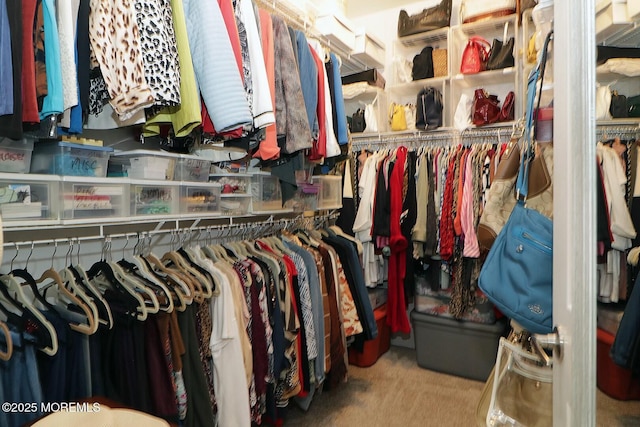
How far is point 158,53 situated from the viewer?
1.28 meters

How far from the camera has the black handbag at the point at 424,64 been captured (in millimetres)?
3098

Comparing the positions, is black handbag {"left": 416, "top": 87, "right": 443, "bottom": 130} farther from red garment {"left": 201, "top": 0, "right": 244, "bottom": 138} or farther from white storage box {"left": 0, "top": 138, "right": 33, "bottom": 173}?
white storage box {"left": 0, "top": 138, "right": 33, "bottom": 173}

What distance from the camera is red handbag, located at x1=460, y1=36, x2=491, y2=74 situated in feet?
9.49

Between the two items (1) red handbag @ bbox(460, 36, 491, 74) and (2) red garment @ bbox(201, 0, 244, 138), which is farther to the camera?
(1) red handbag @ bbox(460, 36, 491, 74)

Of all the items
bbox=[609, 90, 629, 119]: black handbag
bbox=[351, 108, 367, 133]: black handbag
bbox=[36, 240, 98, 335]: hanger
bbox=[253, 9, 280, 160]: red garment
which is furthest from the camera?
bbox=[351, 108, 367, 133]: black handbag

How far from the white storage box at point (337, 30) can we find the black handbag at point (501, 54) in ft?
3.24

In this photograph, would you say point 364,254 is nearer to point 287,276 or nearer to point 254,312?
point 287,276

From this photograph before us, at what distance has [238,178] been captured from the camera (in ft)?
6.79

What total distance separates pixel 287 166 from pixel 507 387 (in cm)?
142

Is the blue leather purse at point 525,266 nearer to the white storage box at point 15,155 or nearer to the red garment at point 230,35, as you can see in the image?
the red garment at point 230,35

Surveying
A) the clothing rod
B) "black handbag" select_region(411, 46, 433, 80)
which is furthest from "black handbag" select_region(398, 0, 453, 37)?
the clothing rod

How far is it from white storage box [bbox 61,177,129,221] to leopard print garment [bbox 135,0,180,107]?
0.40m

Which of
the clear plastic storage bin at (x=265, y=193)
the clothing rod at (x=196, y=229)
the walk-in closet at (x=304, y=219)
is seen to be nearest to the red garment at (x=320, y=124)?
the walk-in closet at (x=304, y=219)

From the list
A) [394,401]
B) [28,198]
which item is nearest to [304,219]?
[394,401]
